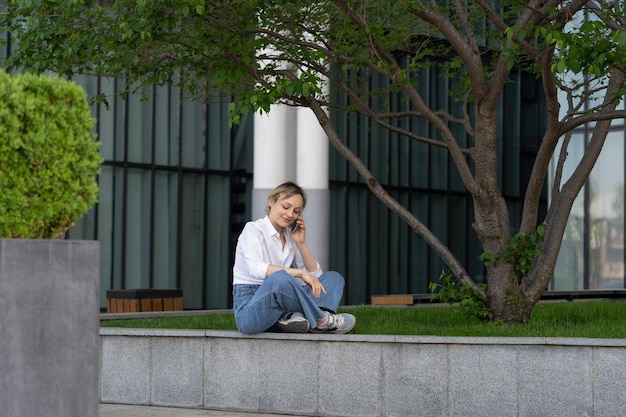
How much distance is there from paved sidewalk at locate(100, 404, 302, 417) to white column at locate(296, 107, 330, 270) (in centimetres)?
1468

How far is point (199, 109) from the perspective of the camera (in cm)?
2661

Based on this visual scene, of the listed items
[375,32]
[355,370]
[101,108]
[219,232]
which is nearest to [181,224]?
[219,232]

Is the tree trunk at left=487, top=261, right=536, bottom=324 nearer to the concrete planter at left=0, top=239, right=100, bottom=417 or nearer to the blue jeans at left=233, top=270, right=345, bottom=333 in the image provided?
the blue jeans at left=233, top=270, right=345, bottom=333

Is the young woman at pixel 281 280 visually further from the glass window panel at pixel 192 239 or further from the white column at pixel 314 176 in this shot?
the glass window panel at pixel 192 239

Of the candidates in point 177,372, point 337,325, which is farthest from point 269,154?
point 337,325

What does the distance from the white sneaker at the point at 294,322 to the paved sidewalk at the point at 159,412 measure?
0.72 m

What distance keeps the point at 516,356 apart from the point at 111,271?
17.5 meters

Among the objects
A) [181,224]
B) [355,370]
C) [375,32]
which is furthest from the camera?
[181,224]

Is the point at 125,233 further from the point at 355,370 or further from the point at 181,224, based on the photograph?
the point at 355,370

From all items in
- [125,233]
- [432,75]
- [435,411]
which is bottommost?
[435,411]

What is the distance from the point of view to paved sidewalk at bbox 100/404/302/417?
352 inches

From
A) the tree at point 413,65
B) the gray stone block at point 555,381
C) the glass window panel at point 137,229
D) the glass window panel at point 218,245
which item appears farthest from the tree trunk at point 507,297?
the glass window panel at point 218,245

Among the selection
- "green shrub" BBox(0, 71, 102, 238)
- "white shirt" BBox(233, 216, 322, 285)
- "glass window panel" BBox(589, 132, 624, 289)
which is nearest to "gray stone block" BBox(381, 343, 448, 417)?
"white shirt" BBox(233, 216, 322, 285)

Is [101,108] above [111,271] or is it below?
above
